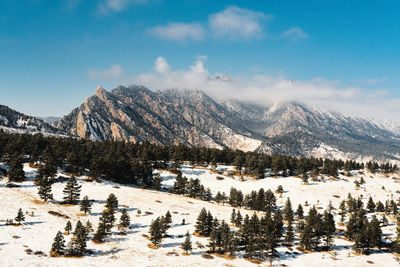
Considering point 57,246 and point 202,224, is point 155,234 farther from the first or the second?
point 57,246

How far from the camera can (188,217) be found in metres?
89.7

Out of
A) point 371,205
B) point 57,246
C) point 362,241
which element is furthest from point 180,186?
point 371,205

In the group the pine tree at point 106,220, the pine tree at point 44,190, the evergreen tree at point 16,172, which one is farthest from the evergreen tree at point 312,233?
the evergreen tree at point 16,172

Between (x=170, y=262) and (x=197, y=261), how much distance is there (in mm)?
6193

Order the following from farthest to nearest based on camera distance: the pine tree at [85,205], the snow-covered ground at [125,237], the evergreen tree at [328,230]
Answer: the evergreen tree at [328,230]
the pine tree at [85,205]
the snow-covered ground at [125,237]

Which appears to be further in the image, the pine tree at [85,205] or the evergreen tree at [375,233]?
the evergreen tree at [375,233]

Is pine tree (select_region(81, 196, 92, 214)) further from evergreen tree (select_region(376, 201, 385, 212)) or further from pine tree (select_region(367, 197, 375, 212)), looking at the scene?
evergreen tree (select_region(376, 201, 385, 212))

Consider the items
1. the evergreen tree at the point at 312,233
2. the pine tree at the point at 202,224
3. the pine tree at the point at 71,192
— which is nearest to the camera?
the pine tree at the point at 202,224

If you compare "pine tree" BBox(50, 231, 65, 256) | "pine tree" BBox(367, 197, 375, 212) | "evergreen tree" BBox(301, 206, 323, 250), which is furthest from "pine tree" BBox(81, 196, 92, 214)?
"pine tree" BBox(367, 197, 375, 212)

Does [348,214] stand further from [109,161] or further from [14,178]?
[14,178]

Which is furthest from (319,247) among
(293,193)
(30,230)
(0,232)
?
(0,232)

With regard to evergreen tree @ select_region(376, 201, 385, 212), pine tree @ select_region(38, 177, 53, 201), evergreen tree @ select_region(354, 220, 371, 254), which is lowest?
evergreen tree @ select_region(354, 220, 371, 254)

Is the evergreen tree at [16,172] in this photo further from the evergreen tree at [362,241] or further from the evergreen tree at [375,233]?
the evergreen tree at [375,233]

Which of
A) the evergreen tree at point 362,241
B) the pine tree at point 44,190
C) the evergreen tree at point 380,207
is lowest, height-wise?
the evergreen tree at point 362,241
